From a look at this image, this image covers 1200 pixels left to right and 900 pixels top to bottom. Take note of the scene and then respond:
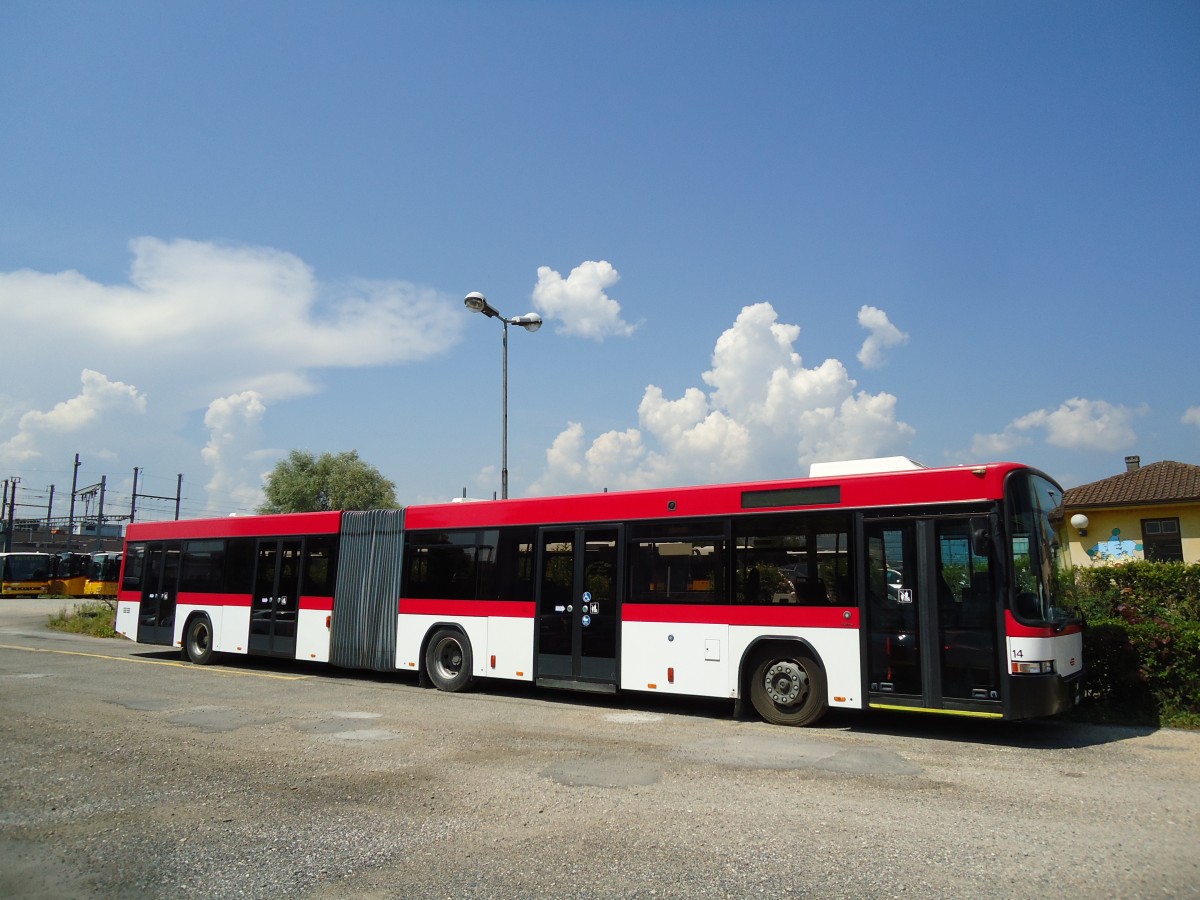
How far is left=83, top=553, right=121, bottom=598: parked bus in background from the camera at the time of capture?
4425 centimetres

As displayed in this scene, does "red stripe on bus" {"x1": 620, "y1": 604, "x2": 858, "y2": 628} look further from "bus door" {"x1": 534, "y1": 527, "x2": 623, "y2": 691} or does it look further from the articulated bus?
"bus door" {"x1": 534, "y1": 527, "x2": 623, "y2": 691}

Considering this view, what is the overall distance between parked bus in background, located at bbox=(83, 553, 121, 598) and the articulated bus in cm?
3389

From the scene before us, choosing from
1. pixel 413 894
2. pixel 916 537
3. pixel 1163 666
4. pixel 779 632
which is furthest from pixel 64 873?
pixel 1163 666

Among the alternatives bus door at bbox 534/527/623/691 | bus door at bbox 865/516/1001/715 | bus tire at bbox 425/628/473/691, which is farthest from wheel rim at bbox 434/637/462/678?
bus door at bbox 865/516/1001/715

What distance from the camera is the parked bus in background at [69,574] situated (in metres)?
48.4

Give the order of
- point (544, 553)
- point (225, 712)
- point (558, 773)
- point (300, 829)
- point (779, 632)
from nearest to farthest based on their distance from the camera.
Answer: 1. point (300, 829)
2. point (558, 773)
3. point (779, 632)
4. point (225, 712)
5. point (544, 553)

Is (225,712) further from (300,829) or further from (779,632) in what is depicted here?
(779,632)

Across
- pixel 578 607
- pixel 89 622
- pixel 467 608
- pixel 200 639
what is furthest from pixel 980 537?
pixel 89 622

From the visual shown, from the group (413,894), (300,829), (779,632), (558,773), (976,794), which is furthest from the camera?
(779,632)

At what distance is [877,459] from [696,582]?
2850 mm

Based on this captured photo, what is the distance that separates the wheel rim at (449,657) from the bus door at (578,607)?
176 centimetres

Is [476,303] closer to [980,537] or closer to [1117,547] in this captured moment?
[980,537]

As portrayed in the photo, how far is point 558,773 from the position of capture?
24.7 feet

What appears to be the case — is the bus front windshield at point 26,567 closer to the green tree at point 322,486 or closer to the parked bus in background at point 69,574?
the parked bus in background at point 69,574
